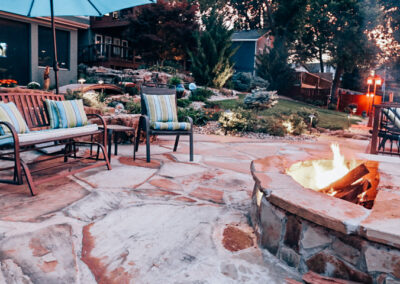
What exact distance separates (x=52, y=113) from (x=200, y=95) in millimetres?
9595

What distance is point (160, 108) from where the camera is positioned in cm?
452

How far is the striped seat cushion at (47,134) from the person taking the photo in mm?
2664

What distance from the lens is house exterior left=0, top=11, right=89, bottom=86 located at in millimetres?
12453

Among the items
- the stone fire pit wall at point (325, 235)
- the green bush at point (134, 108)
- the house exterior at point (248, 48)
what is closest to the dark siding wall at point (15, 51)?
the green bush at point (134, 108)

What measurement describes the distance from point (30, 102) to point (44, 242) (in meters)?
2.28

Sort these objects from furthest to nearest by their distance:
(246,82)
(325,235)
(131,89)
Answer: (246,82) → (131,89) → (325,235)

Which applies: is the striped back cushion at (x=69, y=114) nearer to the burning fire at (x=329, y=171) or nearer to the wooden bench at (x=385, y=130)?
the burning fire at (x=329, y=171)

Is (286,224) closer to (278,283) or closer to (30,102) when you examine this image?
(278,283)

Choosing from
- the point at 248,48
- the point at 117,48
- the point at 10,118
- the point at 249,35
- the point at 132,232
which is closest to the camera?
the point at 132,232

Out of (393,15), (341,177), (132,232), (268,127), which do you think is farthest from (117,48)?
(132,232)

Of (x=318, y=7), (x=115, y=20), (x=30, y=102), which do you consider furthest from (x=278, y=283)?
(x=318, y=7)

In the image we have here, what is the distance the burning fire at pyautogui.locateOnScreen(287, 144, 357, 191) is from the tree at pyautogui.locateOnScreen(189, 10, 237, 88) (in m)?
13.1

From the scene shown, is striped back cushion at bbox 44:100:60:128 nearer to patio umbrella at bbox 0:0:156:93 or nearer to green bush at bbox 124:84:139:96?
patio umbrella at bbox 0:0:156:93

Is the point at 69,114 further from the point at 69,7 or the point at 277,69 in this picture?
the point at 277,69
